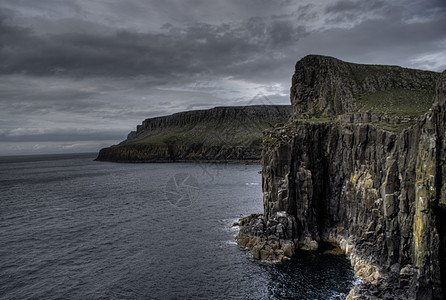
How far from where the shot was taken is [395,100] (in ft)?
227

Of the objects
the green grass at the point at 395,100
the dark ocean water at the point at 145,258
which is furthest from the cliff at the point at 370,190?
the dark ocean water at the point at 145,258

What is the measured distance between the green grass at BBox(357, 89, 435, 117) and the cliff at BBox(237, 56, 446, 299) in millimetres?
212

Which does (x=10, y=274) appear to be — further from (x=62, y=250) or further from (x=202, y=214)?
(x=202, y=214)

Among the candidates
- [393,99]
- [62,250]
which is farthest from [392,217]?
Answer: [62,250]

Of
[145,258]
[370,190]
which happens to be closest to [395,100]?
→ [370,190]

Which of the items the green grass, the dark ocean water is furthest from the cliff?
the dark ocean water

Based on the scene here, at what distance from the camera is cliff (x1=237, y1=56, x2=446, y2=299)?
3175 cm

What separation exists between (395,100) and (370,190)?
120 feet

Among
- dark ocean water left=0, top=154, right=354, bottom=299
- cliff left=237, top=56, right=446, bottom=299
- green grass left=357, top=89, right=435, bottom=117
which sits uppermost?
green grass left=357, top=89, right=435, bottom=117

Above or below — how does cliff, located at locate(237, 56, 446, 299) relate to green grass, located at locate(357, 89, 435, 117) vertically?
below

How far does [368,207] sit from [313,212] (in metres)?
11.6

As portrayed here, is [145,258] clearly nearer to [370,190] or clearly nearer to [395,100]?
[370,190]

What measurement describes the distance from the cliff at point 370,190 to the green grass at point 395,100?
0.69ft

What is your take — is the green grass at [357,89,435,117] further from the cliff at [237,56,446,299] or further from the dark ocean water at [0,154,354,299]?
the dark ocean water at [0,154,354,299]
